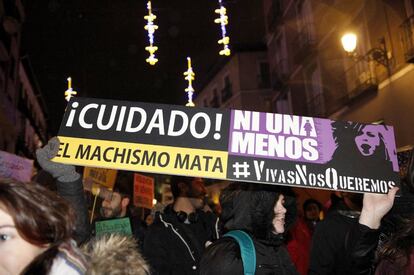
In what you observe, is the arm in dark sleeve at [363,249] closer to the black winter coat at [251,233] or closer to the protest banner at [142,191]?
the black winter coat at [251,233]

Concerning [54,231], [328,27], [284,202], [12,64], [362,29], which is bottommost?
[54,231]

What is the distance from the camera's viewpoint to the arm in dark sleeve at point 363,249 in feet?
8.73

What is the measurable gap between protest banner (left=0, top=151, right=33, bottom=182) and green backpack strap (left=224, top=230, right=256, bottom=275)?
5.02ft

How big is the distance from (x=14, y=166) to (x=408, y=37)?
36.3 ft

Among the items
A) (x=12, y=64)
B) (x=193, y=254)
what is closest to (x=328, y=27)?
(x=193, y=254)

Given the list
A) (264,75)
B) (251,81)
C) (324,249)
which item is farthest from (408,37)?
(251,81)

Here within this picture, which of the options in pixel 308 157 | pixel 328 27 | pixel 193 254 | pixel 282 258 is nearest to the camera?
pixel 282 258

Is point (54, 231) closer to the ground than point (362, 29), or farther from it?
closer to the ground

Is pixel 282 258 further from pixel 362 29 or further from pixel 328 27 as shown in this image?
pixel 328 27

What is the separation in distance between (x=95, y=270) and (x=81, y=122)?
1.24 meters

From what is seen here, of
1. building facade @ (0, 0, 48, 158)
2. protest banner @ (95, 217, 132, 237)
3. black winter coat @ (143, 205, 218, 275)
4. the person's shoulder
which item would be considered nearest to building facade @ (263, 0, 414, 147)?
protest banner @ (95, 217, 132, 237)

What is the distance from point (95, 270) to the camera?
5.87 ft

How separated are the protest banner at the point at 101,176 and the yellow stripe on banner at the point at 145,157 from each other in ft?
12.2

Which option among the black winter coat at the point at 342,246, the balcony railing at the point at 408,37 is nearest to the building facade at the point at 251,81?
the balcony railing at the point at 408,37
